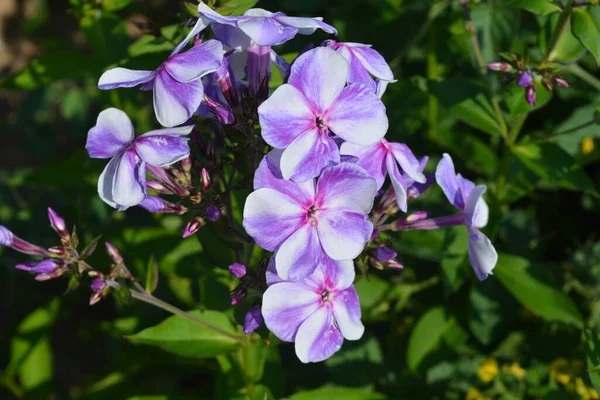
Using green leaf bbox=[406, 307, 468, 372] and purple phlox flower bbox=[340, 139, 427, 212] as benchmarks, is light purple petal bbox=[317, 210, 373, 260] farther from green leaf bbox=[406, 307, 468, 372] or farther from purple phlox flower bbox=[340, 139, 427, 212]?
green leaf bbox=[406, 307, 468, 372]

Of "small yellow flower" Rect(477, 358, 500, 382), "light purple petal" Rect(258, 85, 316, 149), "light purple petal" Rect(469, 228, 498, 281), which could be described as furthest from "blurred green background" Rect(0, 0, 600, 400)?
"light purple petal" Rect(258, 85, 316, 149)

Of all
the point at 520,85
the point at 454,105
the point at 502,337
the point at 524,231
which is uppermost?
the point at 520,85

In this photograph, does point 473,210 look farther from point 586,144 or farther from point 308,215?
point 586,144

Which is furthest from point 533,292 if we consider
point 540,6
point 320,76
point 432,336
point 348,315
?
point 320,76

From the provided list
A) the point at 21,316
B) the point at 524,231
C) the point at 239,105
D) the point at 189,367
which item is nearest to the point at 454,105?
the point at 524,231

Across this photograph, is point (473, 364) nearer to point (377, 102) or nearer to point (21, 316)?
point (377, 102)

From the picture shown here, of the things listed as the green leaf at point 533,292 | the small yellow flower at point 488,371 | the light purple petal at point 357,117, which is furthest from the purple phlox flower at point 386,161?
the small yellow flower at point 488,371
